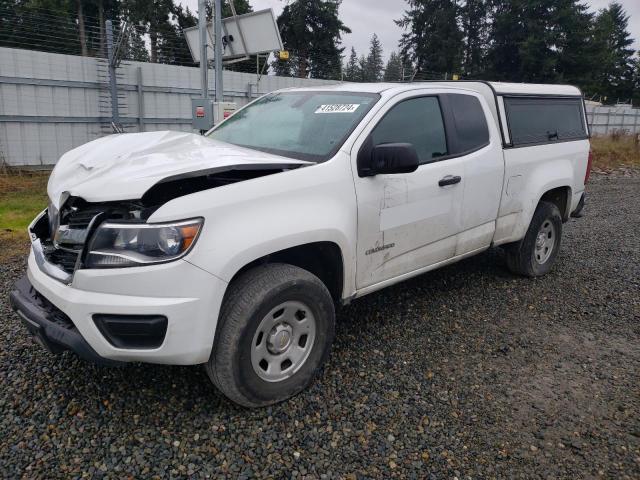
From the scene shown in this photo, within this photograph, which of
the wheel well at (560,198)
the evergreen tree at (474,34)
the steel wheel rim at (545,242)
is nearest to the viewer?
the steel wheel rim at (545,242)

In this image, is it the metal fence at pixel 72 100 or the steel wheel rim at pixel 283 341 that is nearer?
the steel wheel rim at pixel 283 341

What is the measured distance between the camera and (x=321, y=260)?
3.21 m

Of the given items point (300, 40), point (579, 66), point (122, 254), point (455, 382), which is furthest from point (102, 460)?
point (579, 66)

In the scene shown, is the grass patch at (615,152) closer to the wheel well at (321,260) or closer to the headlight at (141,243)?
the wheel well at (321,260)

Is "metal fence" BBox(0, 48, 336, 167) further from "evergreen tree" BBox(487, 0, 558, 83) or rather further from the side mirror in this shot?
"evergreen tree" BBox(487, 0, 558, 83)

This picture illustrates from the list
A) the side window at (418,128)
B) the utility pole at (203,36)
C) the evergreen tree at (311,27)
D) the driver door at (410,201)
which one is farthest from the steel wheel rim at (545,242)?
the evergreen tree at (311,27)

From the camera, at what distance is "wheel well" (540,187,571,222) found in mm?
5199

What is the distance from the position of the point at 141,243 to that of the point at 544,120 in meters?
4.13

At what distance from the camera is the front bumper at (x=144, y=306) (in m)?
2.35

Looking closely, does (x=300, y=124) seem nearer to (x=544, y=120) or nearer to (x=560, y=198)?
Result: (x=544, y=120)

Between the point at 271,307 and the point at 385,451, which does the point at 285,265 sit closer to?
the point at 271,307

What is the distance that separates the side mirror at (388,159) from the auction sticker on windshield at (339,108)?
1.44 ft

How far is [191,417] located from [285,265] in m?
0.96

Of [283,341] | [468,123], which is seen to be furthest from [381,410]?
[468,123]
